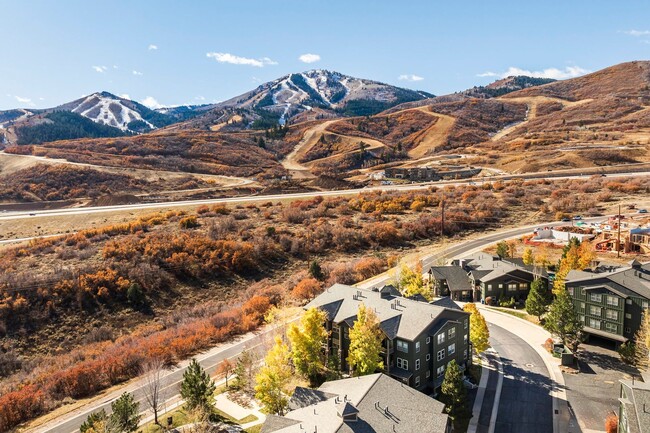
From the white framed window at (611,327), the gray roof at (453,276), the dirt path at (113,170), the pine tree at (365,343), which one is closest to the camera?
the pine tree at (365,343)

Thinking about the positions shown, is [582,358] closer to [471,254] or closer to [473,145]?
[471,254]

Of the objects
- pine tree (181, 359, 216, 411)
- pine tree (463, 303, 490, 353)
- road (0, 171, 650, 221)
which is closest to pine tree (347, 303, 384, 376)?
pine tree (463, 303, 490, 353)

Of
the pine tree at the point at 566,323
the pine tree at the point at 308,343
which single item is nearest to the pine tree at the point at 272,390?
the pine tree at the point at 308,343

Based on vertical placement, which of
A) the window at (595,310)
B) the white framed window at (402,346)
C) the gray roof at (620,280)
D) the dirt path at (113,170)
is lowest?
the window at (595,310)

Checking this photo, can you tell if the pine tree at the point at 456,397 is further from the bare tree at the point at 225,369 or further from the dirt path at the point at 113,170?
the dirt path at the point at 113,170

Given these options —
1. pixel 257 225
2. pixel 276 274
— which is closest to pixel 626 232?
pixel 276 274

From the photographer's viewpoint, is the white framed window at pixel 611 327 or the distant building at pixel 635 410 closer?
the distant building at pixel 635 410

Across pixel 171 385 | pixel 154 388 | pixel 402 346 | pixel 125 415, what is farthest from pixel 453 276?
pixel 125 415

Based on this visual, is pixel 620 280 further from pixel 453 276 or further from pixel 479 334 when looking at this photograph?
pixel 453 276
